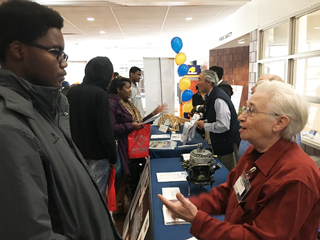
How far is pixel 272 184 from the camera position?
787mm

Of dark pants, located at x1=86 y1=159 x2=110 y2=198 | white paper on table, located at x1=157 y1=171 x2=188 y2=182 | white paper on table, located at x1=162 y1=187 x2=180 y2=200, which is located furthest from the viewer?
Result: dark pants, located at x1=86 y1=159 x2=110 y2=198

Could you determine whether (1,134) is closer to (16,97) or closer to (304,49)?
(16,97)

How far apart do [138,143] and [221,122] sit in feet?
2.98

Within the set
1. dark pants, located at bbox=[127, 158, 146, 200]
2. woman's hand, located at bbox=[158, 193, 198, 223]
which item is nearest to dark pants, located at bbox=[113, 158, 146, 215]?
dark pants, located at bbox=[127, 158, 146, 200]

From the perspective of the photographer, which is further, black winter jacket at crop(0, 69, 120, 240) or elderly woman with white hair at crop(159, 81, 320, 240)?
elderly woman with white hair at crop(159, 81, 320, 240)

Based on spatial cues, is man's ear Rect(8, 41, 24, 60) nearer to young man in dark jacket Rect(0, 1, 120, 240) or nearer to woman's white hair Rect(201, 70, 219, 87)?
young man in dark jacket Rect(0, 1, 120, 240)

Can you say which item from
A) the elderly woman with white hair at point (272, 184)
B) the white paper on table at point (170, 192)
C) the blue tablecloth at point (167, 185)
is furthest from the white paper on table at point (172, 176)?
the elderly woman with white hair at point (272, 184)

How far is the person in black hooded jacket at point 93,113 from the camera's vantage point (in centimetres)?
179

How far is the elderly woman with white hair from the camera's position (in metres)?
0.75

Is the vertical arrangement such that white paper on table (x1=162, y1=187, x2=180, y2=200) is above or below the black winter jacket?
below

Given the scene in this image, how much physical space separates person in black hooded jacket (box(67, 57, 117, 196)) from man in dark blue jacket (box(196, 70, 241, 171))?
1155mm

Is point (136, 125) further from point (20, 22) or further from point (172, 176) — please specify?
point (20, 22)

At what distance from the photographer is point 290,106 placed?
898 mm

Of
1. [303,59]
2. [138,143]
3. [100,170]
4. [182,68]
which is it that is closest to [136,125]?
[138,143]
